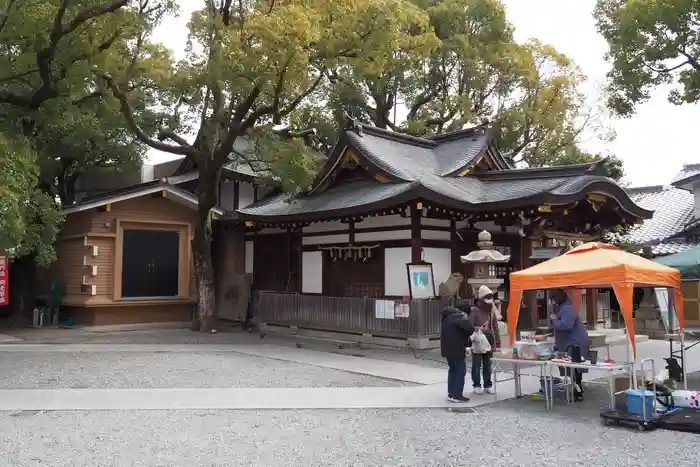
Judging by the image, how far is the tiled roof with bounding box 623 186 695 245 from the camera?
23.8 m

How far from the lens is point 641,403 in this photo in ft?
23.0

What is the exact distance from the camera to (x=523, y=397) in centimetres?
882

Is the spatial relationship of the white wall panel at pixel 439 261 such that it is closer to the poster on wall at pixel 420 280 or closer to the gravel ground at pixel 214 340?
the poster on wall at pixel 420 280

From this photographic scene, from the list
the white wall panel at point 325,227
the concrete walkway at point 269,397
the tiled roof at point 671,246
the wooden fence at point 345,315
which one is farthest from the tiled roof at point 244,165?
the tiled roof at point 671,246

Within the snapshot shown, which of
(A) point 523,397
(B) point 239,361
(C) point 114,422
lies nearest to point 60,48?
(B) point 239,361

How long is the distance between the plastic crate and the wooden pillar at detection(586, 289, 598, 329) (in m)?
9.81

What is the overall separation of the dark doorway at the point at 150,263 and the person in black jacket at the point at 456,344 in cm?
1293

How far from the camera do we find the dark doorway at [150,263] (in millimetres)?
18297

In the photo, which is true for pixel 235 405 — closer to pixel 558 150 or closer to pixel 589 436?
pixel 589 436

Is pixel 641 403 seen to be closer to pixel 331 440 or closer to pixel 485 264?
pixel 331 440

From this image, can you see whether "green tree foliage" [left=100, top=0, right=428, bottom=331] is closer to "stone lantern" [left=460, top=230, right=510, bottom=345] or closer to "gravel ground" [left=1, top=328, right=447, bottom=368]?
"gravel ground" [left=1, top=328, right=447, bottom=368]

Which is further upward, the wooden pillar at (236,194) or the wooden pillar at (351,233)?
the wooden pillar at (236,194)

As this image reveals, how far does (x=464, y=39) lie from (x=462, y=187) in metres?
12.0

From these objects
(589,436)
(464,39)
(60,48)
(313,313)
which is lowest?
(589,436)
